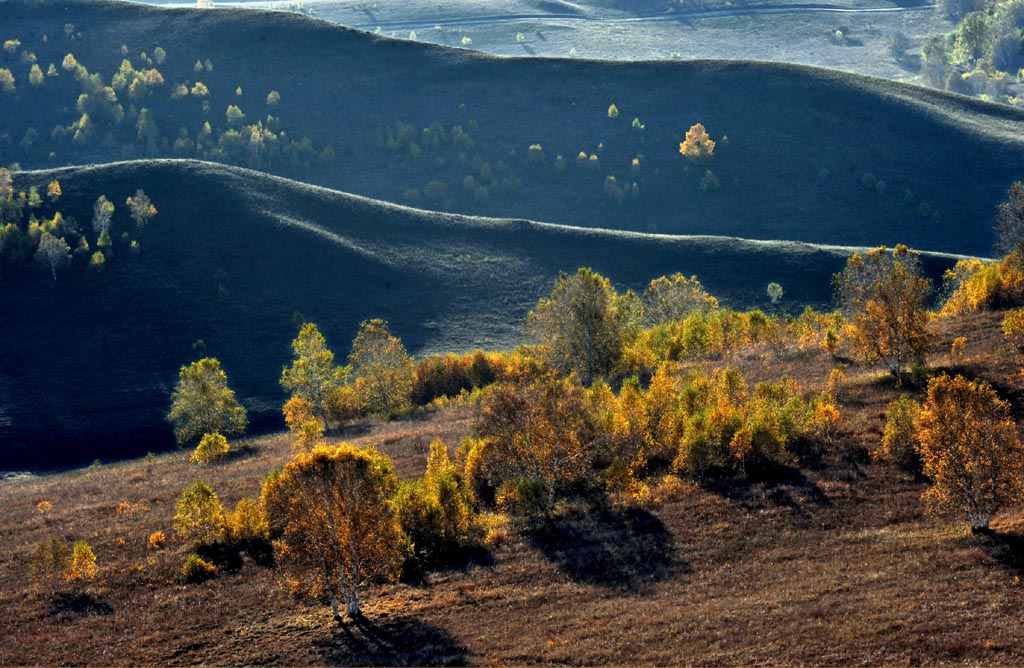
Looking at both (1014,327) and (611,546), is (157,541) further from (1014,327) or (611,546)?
(1014,327)

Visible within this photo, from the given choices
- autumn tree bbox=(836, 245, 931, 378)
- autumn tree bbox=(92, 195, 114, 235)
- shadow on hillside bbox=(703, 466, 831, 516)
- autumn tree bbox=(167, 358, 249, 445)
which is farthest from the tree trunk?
autumn tree bbox=(92, 195, 114, 235)

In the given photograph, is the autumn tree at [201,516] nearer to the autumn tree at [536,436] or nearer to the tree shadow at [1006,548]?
the autumn tree at [536,436]

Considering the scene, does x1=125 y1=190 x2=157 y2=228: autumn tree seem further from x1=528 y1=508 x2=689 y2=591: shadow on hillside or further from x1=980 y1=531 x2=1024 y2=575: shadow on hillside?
x1=980 y1=531 x2=1024 y2=575: shadow on hillside

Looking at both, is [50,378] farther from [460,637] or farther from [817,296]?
[817,296]

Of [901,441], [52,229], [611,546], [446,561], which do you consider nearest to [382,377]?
[446,561]

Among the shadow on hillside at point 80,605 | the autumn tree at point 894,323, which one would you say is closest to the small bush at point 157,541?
the shadow on hillside at point 80,605
